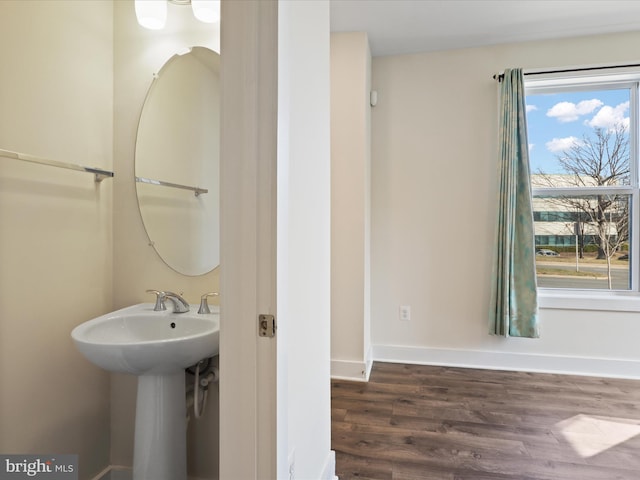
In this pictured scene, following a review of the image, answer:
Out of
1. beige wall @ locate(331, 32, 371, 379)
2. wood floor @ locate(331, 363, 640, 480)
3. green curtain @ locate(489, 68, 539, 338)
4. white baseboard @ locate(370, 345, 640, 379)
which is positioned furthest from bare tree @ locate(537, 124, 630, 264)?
beige wall @ locate(331, 32, 371, 379)

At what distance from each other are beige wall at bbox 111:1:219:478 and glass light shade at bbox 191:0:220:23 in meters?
0.14

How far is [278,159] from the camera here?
90 centimetres

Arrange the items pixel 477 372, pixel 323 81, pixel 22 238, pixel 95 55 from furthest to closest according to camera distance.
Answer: pixel 477 372 < pixel 95 55 < pixel 323 81 < pixel 22 238

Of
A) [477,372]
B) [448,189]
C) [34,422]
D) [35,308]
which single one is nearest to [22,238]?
[35,308]

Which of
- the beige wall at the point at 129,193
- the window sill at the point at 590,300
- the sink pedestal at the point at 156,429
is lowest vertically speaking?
the sink pedestal at the point at 156,429

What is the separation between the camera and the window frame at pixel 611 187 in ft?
9.16

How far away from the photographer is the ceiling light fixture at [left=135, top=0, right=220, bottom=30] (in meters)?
1.53

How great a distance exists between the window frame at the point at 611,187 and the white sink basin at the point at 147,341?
265 centimetres

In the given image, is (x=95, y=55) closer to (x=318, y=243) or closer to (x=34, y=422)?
(x=318, y=243)

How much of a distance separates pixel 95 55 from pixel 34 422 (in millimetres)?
1488

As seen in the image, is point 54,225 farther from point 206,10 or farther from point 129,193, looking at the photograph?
point 206,10

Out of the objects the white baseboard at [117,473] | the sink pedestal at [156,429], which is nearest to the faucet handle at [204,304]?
the sink pedestal at [156,429]

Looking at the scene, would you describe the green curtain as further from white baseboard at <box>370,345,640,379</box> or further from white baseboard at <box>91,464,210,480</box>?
white baseboard at <box>91,464,210,480</box>

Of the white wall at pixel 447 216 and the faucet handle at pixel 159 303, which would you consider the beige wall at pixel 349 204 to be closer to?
the white wall at pixel 447 216
